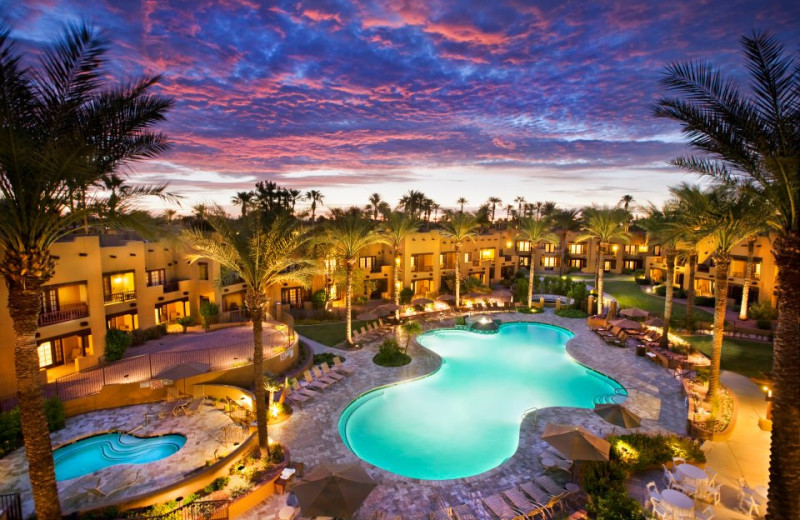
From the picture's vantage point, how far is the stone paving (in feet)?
36.2

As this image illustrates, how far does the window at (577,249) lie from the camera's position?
201 feet

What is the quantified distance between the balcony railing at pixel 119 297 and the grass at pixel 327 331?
1098 cm

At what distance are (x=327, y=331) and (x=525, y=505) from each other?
68.8 feet

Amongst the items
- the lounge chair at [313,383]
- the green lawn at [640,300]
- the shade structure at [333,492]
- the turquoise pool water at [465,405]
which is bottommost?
the turquoise pool water at [465,405]

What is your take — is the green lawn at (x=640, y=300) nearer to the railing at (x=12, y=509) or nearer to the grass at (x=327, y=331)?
the grass at (x=327, y=331)

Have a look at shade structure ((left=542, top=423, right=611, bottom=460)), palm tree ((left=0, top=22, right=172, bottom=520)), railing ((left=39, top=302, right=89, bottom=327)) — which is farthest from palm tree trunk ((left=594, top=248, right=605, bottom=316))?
railing ((left=39, top=302, right=89, bottom=327))

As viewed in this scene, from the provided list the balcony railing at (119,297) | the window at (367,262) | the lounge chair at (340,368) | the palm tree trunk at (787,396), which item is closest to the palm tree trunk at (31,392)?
the lounge chair at (340,368)

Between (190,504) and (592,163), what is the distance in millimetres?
37037

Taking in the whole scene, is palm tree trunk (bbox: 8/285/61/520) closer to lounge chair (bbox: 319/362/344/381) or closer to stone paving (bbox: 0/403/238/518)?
stone paving (bbox: 0/403/238/518)

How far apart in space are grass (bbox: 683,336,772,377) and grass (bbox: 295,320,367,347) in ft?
75.0

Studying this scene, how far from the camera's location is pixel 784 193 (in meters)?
7.89

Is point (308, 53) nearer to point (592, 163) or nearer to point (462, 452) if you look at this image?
point (462, 452)

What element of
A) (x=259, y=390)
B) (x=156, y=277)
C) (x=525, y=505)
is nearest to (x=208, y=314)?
(x=156, y=277)

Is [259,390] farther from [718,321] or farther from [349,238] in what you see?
[718,321]
